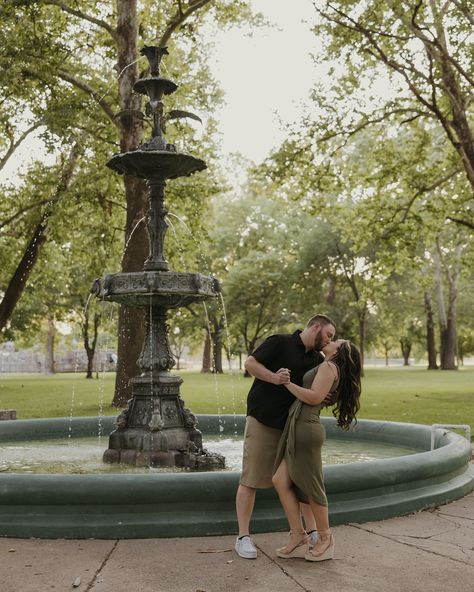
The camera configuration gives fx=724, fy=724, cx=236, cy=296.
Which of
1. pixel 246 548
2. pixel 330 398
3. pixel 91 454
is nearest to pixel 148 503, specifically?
pixel 246 548

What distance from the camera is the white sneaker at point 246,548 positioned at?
197 inches

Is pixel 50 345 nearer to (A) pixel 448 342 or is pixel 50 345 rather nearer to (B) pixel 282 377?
(A) pixel 448 342

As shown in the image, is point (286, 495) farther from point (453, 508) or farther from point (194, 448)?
point (194, 448)

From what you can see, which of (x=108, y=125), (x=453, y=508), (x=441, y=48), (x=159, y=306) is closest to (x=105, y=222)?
(x=108, y=125)

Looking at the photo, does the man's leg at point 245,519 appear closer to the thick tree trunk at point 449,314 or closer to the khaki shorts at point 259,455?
the khaki shorts at point 259,455

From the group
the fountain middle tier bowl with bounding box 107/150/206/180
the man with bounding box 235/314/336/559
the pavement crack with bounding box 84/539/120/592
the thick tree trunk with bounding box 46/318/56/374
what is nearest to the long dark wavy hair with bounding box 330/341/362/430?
Result: the man with bounding box 235/314/336/559

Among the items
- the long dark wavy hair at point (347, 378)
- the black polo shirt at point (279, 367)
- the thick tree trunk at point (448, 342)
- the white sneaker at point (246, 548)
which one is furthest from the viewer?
the thick tree trunk at point (448, 342)

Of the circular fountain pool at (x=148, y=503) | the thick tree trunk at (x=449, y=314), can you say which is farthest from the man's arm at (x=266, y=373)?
the thick tree trunk at (x=449, y=314)

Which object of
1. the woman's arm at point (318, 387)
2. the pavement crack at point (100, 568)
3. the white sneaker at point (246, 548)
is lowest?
the pavement crack at point (100, 568)

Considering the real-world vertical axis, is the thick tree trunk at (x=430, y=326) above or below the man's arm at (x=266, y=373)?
above

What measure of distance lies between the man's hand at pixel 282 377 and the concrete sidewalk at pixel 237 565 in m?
1.23

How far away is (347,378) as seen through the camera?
516 cm

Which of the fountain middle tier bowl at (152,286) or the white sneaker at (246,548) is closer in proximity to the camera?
the white sneaker at (246,548)

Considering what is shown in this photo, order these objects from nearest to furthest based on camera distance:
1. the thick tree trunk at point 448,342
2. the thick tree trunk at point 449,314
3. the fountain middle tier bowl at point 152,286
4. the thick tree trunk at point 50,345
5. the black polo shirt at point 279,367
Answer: the black polo shirt at point 279,367 < the fountain middle tier bowl at point 152,286 < the thick tree trunk at point 449,314 < the thick tree trunk at point 448,342 < the thick tree trunk at point 50,345
